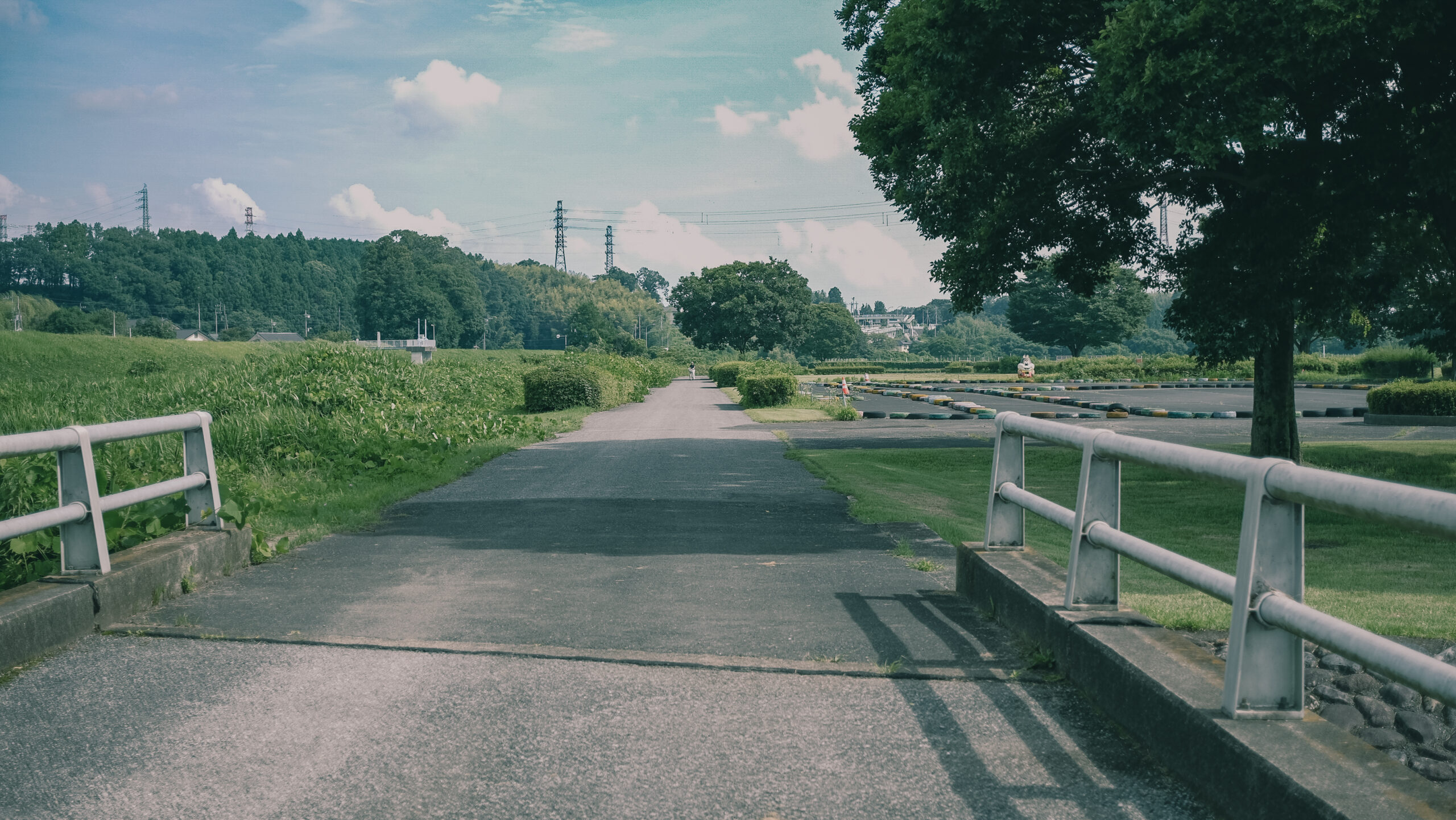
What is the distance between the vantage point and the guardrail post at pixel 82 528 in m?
5.07

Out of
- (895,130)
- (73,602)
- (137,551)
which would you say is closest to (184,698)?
(73,602)

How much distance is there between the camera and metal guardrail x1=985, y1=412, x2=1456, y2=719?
2396 mm

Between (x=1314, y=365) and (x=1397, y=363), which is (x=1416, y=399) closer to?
(x=1397, y=363)

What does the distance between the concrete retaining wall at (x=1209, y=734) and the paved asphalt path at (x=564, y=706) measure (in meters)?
0.12

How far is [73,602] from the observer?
474 centimetres

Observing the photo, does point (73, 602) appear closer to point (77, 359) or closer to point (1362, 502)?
point (1362, 502)

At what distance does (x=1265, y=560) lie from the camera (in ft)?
9.89

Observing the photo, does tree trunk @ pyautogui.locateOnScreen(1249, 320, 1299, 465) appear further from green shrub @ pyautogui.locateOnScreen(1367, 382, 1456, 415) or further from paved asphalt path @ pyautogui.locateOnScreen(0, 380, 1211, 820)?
green shrub @ pyautogui.locateOnScreen(1367, 382, 1456, 415)

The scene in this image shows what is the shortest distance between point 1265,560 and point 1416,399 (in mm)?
29127

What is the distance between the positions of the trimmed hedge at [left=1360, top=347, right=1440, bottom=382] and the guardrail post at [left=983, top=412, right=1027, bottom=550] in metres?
50.7

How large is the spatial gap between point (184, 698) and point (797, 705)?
2.36 meters

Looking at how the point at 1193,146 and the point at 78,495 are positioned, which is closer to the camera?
the point at 78,495

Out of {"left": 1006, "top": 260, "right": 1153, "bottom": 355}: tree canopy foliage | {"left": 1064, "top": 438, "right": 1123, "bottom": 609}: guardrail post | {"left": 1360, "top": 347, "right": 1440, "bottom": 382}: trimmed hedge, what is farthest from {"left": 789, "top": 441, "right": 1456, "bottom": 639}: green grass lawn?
{"left": 1006, "top": 260, "right": 1153, "bottom": 355}: tree canopy foliage

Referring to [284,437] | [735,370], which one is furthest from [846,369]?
[284,437]
